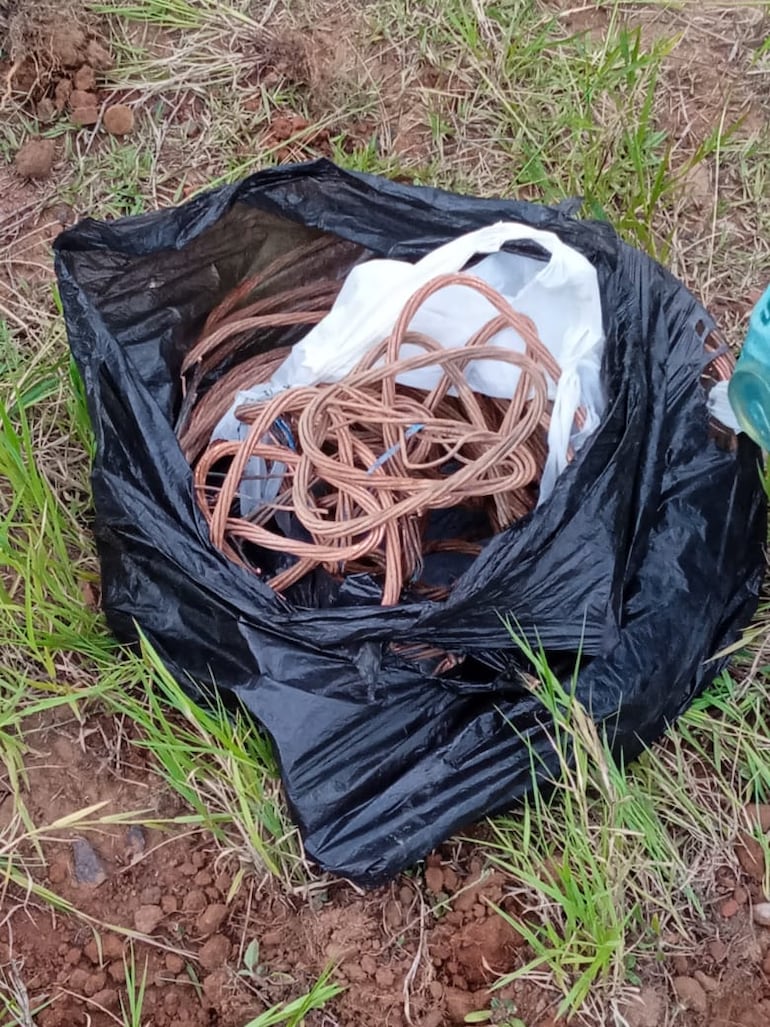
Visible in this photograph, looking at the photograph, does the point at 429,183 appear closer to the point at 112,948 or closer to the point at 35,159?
the point at 35,159

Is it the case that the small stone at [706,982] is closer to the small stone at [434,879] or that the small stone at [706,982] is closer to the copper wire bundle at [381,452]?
the small stone at [434,879]

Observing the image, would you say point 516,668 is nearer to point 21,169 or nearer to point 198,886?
point 198,886

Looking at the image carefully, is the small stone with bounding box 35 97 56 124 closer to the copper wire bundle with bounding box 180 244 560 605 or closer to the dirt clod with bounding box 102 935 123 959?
the copper wire bundle with bounding box 180 244 560 605

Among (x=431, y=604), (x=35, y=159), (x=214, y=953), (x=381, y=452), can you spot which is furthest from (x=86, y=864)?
(x=35, y=159)

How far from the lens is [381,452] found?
1.15 meters

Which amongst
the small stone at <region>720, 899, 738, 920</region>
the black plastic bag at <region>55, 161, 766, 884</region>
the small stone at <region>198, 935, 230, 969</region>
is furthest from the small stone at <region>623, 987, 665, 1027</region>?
the small stone at <region>198, 935, 230, 969</region>

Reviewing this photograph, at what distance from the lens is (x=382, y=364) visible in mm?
1094

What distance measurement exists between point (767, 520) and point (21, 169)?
1.16m

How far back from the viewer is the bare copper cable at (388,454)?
3.30 ft

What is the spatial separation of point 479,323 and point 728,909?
722mm

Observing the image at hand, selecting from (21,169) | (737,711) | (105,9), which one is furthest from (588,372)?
(105,9)

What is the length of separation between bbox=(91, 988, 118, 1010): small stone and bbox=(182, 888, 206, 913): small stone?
0.32 feet

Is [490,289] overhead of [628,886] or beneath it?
overhead

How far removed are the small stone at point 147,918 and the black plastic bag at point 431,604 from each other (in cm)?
17
